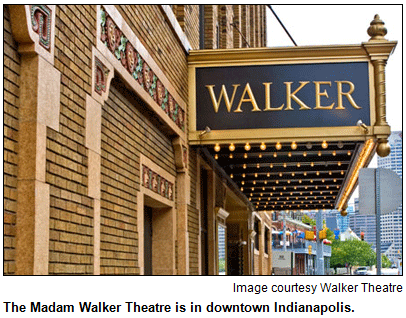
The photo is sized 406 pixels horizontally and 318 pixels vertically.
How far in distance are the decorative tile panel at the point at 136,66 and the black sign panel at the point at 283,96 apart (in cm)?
116

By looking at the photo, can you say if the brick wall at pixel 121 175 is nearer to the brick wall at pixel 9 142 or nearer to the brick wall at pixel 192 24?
the brick wall at pixel 9 142

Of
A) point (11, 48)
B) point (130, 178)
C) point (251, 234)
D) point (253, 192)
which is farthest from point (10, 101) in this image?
point (251, 234)

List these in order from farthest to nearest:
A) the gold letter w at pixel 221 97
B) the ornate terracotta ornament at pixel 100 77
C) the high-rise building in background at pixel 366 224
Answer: the gold letter w at pixel 221 97 < the high-rise building in background at pixel 366 224 < the ornate terracotta ornament at pixel 100 77

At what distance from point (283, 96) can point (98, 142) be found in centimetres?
722

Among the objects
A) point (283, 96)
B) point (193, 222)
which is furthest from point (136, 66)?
point (193, 222)

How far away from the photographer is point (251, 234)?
32.8 meters

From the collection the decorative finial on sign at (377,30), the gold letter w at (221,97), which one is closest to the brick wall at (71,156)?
the gold letter w at (221,97)

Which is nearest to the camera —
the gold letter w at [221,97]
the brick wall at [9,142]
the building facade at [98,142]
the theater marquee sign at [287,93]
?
the brick wall at [9,142]

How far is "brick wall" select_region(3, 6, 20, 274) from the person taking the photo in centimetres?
633

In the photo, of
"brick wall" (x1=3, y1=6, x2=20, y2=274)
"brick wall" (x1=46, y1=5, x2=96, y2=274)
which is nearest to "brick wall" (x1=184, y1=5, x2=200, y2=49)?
"brick wall" (x1=46, y1=5, x2=96, y2=274)

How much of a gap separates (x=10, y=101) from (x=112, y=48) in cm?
320

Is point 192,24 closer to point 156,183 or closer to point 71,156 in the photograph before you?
point 156,183

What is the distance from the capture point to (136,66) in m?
10.8

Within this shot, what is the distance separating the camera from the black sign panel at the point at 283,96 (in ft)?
49.1
